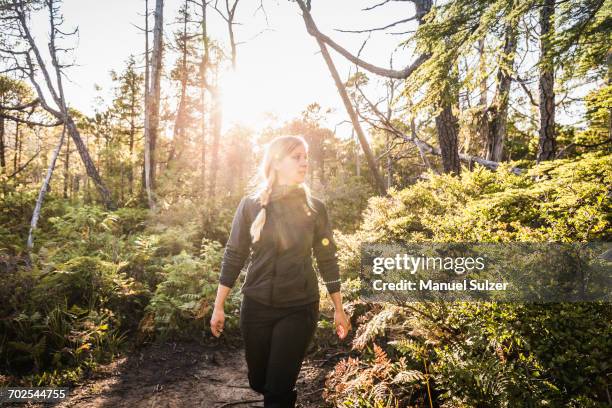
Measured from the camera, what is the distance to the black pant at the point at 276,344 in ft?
7.07

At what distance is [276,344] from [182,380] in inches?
109

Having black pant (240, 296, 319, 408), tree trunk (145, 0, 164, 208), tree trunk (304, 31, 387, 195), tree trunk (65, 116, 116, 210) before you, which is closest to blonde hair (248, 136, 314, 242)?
black pant (240, 296, 319, 408)

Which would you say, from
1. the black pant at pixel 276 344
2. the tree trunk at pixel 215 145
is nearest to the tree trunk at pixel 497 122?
the black pant at pixel 276 344

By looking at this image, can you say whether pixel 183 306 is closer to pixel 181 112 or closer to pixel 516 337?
pixel 516 337

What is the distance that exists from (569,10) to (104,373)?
6.74 metres

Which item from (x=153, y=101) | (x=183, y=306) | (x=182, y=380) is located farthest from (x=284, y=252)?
(x=153, y=101)

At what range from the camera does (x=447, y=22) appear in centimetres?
345

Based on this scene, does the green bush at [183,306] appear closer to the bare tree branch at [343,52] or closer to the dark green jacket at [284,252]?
the dark green jacket at [284,252]

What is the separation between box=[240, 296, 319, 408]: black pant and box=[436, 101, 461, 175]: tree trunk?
5.59 meters

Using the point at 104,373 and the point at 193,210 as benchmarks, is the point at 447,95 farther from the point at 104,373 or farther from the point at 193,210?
the point at 193,210

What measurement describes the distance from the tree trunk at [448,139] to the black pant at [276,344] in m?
5.59

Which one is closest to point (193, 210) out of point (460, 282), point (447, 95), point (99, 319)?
point (99, 319)

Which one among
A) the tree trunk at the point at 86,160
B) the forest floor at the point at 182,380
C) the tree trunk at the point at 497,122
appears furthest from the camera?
Result: the tree trunk at the point at 86,160

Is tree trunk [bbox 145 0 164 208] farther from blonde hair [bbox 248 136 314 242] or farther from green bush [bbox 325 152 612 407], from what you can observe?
green bush [bbox 325 152 612 407]
